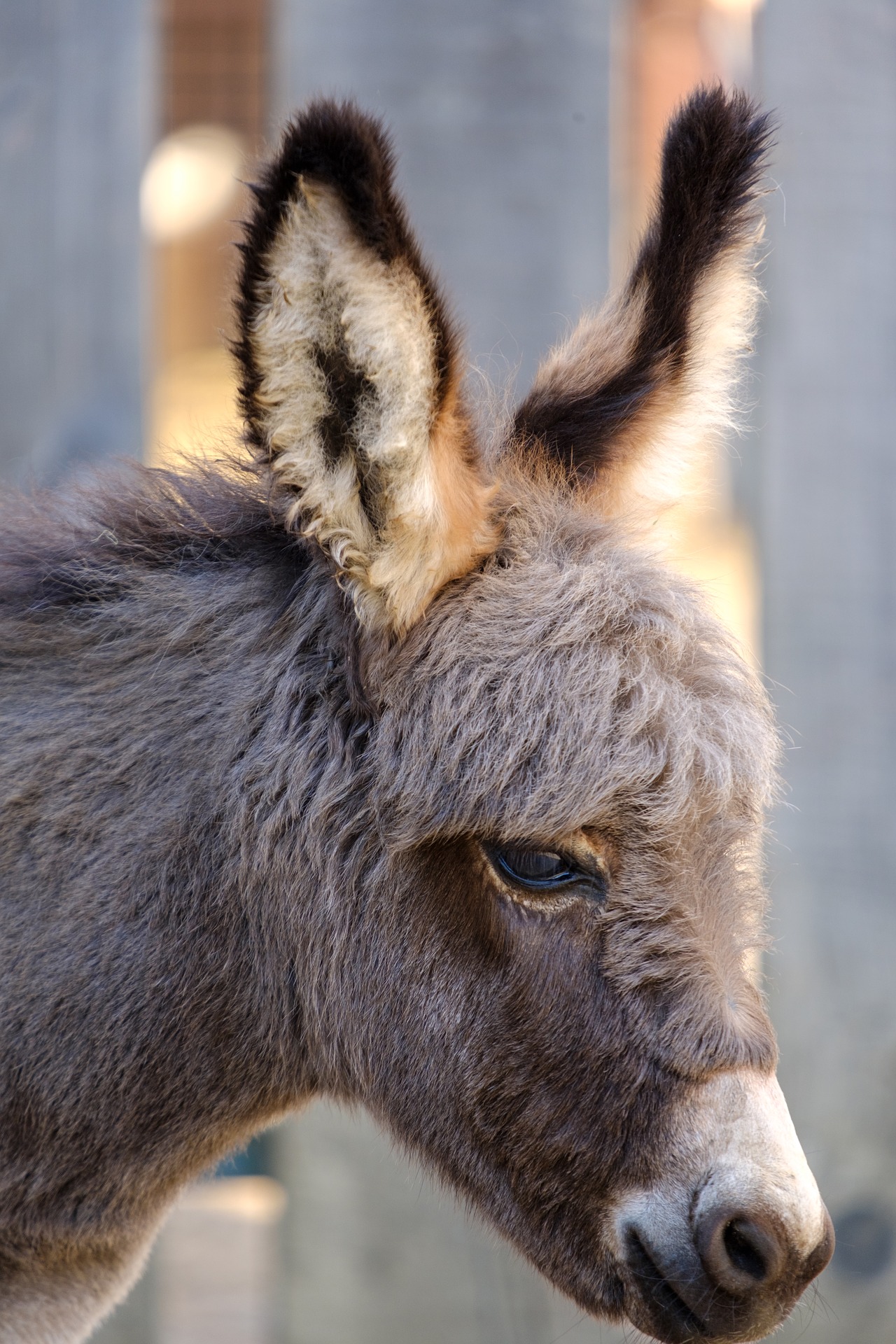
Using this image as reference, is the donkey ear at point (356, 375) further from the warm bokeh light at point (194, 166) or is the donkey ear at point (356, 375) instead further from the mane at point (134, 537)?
the warm bokeh light at point (194, 166)

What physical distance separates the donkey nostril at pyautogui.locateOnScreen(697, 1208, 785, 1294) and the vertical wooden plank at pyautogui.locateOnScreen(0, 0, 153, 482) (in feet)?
7.46

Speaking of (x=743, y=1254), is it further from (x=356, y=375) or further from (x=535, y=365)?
(x=535, y=365)

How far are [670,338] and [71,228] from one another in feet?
5.58

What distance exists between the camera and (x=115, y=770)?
6.12ft

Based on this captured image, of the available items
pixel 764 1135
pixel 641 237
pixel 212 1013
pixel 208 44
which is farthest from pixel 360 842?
pixel 208 44

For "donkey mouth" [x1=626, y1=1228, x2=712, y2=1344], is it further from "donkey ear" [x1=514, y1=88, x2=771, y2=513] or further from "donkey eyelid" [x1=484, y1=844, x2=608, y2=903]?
"donkey ear" [x1=514, y1=88, x2=771, y2=513]

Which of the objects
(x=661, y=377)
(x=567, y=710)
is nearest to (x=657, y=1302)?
(x=567, y=710)

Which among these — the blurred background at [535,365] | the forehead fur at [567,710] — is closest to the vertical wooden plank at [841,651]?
the blurred background at [535,365]

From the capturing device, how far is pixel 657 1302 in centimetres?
173

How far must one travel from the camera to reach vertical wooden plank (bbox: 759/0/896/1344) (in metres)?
3.15

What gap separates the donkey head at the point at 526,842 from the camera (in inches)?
64.4

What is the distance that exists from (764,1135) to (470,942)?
480 millimetres

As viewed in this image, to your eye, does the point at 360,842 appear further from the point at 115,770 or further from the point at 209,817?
the point at 115,770

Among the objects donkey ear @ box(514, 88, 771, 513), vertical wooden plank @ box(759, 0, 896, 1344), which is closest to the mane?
donkey ear @ box(514, 88, 771, 513)
